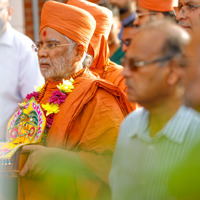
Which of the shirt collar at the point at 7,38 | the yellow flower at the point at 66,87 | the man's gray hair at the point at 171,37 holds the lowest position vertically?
the shirt collar at the point at 7,38

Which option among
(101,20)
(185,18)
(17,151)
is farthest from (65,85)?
(101,20)

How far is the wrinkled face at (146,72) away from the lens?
5.64 feet

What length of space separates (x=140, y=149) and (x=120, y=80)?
82.6 inches

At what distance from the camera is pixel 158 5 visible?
4.17 metres

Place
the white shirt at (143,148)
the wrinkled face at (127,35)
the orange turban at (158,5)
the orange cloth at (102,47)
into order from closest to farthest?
1. the white shirt at (143,148)
2. the wrinkled face at (127,35)
3. the orange cloth at (102,47)
4. the orange turban at (158,5)

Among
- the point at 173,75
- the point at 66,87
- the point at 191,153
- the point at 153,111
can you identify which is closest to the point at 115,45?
the point at 66,87

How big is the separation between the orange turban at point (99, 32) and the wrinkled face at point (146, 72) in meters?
2.33

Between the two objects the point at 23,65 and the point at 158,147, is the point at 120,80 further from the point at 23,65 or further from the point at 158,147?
the point at 158,147

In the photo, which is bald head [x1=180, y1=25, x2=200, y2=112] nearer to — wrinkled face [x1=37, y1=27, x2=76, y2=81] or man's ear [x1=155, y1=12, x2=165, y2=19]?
wrinkled face [x1=37, y1=27, x2=76, y2=81]

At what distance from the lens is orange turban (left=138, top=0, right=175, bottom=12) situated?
4.14 meters

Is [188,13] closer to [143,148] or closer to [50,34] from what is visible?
[50,34]

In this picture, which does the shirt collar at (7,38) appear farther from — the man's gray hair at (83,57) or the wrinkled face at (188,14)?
the wrinkled face at (188,14)

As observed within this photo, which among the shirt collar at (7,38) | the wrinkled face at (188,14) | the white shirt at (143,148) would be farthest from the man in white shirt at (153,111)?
the shirt collar at (7,38)

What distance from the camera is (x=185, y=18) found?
136 inches
